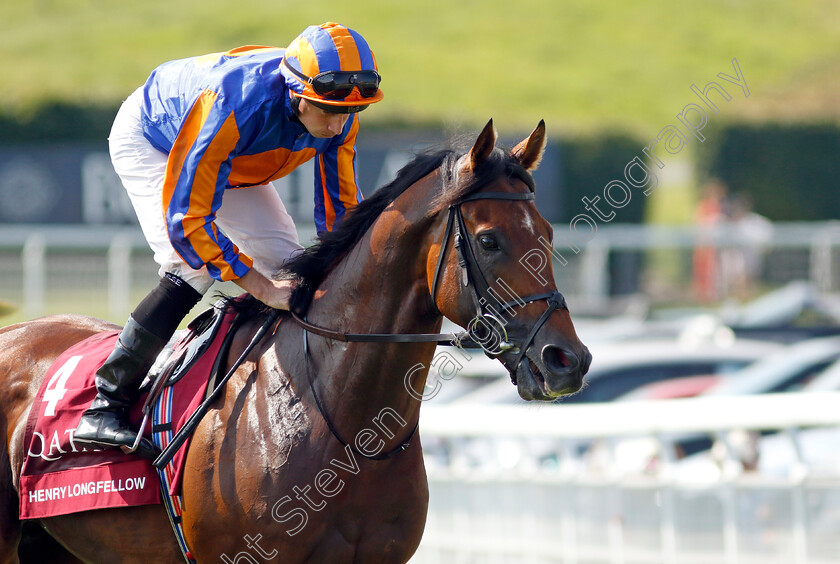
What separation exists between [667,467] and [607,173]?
12.9m

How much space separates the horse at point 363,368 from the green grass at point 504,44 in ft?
76.8

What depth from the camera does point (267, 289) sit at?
3.25 m

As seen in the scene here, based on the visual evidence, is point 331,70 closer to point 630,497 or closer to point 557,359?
point 557,359

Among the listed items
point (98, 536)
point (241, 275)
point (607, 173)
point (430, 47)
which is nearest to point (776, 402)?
point (241, 275)

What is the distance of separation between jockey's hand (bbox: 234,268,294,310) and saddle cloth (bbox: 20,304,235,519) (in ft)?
0.65

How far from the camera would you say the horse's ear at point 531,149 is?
305 cm

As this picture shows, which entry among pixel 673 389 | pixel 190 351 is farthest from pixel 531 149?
pixel 673 389

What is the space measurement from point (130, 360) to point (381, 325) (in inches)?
31.6

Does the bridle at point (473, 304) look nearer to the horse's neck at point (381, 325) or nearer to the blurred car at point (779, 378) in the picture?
the horse's neck at point (381, 325)

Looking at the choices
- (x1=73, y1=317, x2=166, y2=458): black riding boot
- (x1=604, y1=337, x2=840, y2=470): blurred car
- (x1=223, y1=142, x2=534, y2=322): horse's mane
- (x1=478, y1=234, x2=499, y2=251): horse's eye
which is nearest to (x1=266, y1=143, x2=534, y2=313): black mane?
(x1=223, y1=142, x2=534, y2=322): horse's mane

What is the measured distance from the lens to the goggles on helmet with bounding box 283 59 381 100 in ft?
10.2

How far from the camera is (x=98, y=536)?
11.0 feet

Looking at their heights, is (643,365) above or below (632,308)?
above

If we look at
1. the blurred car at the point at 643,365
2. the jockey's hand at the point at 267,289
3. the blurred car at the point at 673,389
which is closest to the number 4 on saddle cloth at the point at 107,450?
the jockey's hand at the point at 267,289
